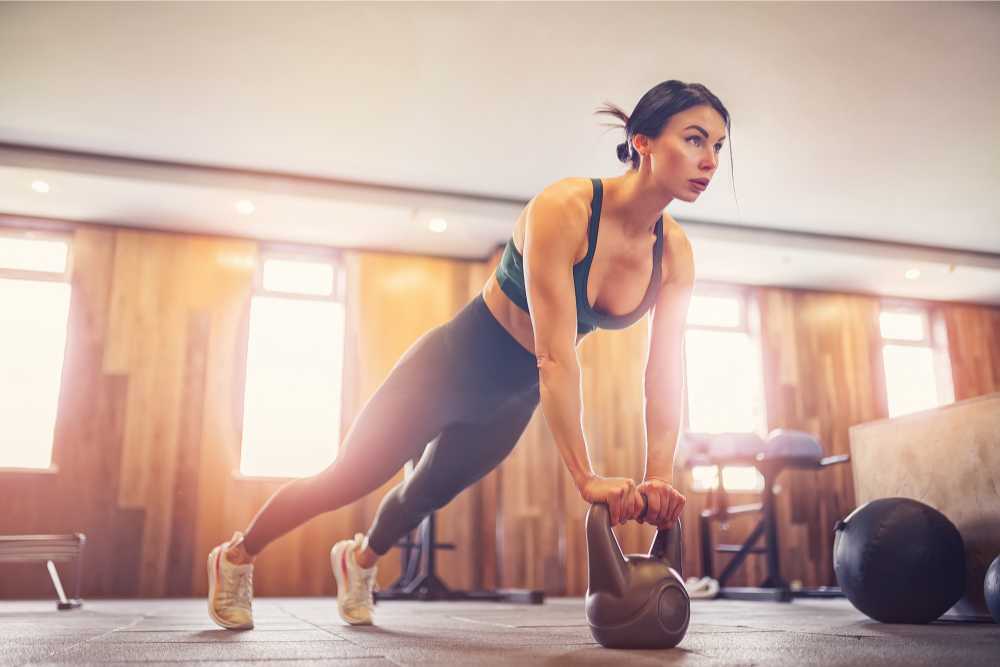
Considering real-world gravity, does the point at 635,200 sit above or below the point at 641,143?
below

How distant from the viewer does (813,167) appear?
5.44 metres

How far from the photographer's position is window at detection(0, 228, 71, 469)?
5.64m

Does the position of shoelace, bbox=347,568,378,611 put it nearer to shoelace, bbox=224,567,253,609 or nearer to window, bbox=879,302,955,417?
shoelace, bbox=224,567,253,609

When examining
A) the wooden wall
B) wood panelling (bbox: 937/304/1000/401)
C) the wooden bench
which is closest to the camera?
the wooden bench

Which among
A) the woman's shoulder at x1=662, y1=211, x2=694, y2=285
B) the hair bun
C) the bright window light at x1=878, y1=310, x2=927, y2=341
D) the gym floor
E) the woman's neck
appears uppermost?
the bright window light at x1=878, y1=310, x2=927, y2=341

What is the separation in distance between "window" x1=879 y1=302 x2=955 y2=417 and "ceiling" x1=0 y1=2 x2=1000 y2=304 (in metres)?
1.07

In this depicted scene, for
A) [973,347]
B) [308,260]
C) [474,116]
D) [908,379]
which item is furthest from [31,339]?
[973,347]

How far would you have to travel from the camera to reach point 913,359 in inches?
304

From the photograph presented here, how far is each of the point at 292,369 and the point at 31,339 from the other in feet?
5.69

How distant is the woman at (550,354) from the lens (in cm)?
158

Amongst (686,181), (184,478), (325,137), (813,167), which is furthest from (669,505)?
(184,478)

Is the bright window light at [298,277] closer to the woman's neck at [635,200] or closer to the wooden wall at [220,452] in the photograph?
the wooden wall at [220,452]

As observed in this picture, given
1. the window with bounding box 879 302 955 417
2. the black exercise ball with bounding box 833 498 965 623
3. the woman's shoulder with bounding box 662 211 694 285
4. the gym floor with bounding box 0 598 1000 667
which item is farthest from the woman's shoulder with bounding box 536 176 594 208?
the window with bounding box 879 302 955 417

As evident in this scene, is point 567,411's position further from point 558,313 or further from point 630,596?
point 630,596
